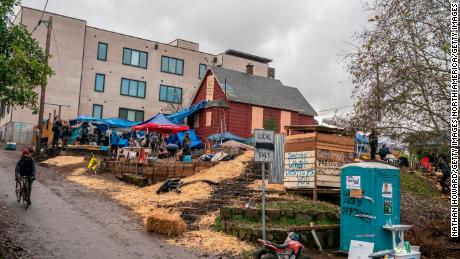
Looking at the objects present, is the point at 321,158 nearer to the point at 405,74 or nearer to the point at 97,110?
the point at 405,74

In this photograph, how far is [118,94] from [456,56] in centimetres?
4130

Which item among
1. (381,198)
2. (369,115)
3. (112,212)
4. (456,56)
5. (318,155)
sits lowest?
(112,212)

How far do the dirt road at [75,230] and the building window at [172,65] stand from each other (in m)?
35.0

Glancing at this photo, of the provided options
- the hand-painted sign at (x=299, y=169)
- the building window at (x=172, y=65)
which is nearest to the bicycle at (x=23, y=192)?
the hand-painted sign at (x=299, y=169)

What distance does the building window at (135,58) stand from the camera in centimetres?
4894

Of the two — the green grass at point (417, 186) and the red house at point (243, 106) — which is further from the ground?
the red house at point (243, 106)

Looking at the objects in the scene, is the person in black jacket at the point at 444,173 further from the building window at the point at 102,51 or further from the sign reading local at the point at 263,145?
the building window at the point at 102,51

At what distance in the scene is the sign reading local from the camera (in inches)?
406

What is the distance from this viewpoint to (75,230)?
11898mm

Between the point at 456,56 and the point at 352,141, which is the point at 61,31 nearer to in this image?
the point at 352,141

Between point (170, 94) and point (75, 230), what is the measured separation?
40223mm

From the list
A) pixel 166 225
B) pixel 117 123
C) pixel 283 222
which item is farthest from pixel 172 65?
pixel 283 222

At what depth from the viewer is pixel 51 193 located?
17453 millimetres

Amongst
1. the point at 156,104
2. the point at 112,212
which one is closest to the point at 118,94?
the point at 156,104
